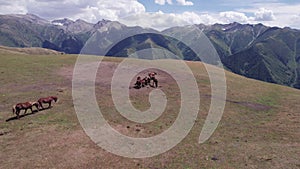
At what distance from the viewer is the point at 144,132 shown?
3178 cm

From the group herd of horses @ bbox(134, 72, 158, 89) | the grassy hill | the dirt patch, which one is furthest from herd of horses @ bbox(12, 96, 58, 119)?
the dirt patch

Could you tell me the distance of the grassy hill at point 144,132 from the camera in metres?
25.0

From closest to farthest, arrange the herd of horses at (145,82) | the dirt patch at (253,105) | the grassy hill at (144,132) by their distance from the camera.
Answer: the grassy hill at (144,132)
the dirt patch at (253,105)
the herd of horses at (145,82)

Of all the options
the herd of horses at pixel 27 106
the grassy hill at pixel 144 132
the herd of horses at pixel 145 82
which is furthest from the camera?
the herd of horses at pixel 145 82

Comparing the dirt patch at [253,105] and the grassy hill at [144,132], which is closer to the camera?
the grassy hill at [144,132]

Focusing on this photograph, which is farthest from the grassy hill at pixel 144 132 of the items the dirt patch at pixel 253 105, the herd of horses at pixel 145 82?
the herd of horses at pixel 145 82

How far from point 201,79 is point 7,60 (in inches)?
1904

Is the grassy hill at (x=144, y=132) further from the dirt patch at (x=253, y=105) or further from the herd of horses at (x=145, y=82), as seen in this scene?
the herd of horses at (x=145, y=82)

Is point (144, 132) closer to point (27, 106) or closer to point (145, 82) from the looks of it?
point (27, 106)

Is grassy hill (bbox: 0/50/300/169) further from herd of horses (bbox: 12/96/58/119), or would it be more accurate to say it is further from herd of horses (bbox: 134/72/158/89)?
herd of horses (bbox: 134/72/158/89)

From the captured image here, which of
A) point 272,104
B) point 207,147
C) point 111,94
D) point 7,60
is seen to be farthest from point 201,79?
point 7,60

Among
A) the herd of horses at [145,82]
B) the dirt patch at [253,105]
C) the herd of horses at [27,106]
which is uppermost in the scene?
the herd of horses at [27,106]

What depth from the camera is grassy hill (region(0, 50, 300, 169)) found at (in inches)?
985

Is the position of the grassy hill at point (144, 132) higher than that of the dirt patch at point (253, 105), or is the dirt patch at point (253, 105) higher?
the grassy hill at point (144, 132)
